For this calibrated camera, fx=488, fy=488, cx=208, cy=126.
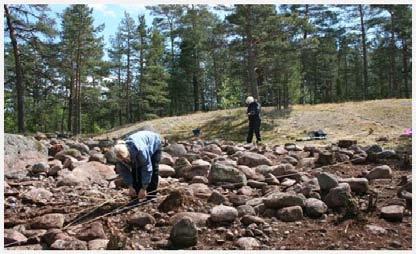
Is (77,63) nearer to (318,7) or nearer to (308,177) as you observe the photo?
(318,7)

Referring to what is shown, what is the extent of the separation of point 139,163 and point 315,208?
2.10 metres

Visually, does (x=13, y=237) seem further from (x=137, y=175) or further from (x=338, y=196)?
(x=338, y=196)

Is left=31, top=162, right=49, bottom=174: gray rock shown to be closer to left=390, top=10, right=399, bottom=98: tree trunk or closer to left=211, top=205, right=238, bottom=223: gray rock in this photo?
left=211, top=205, right=238, bottom=223: gray rock

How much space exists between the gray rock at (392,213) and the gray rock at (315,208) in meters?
0.61

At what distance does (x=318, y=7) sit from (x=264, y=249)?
38.7 metres

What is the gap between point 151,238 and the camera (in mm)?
4855

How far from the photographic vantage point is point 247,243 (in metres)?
4.54

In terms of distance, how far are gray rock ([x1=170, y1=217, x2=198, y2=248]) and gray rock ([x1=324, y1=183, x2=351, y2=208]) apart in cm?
177

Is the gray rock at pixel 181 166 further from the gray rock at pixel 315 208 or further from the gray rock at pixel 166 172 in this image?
the gray rock at pixel 315 208

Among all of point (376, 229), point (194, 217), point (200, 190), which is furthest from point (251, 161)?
point (376, 229)

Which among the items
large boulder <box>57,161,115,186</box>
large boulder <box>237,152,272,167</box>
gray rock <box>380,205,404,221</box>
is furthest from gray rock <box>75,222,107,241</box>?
large boulder <box>237,152,272,167</box>

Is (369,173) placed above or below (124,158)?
below

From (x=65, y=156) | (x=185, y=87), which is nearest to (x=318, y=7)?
(x=185, y=87)

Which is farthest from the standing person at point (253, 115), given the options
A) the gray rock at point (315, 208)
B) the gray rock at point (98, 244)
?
the gray rock at point (98, 244)
